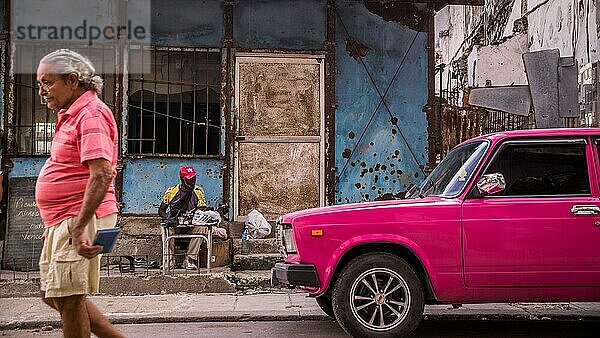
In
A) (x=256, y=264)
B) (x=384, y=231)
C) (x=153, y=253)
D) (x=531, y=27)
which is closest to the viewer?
(x=384, y=231)

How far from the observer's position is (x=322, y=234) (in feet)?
22.2

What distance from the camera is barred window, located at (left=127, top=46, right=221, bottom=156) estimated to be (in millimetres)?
11891

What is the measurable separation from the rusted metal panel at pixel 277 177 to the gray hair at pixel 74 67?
23.5 ft

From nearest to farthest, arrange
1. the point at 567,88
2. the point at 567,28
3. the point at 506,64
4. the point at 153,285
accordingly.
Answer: the point at 153,285, the point at 567,88, the point at 567,28, the point at 506,64

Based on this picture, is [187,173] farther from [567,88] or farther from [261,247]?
[567,88]

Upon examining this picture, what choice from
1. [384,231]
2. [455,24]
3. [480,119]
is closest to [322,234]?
[384,231]

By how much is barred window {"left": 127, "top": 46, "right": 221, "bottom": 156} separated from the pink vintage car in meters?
5.39

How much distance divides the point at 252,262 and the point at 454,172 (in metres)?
4.35

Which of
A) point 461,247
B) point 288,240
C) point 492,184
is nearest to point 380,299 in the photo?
point 461,247

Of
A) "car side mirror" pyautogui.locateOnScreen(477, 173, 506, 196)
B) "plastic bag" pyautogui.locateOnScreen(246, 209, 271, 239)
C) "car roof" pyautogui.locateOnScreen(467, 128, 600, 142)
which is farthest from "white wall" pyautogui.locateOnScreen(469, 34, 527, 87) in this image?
"car side mirror" pyautogui.locateOnScreen(477, 173, 506, 196)

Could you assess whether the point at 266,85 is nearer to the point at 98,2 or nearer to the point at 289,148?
the point at 289,148

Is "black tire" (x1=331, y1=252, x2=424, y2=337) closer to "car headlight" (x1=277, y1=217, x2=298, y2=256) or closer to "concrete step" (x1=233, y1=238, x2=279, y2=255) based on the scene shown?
"car headlight" (x1=277, y1=217, x2=298, y2=256)

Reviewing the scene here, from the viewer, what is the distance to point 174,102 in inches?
471

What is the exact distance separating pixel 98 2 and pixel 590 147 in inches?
304
